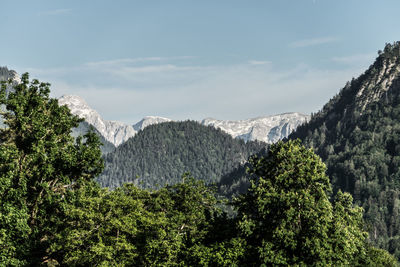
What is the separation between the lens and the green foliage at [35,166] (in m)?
41.6

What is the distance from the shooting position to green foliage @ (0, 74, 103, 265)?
41.6 m

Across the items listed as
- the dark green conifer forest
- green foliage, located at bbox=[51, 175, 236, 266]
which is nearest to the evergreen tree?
the dark green conifer forest

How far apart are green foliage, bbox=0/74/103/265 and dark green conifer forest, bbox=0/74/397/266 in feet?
0.39

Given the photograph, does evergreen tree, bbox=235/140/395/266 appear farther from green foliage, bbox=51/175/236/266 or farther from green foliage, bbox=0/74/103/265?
green foliage, bbox=0/74/103/265

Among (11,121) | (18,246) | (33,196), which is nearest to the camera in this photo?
(18,246)

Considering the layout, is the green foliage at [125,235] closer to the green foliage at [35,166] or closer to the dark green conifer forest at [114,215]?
the dark green conifer forest at [114,215]

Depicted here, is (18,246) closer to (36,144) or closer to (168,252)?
(36,144)

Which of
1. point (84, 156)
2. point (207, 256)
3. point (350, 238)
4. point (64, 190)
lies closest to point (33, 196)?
point (64, 190)

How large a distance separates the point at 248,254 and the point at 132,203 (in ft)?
48.8

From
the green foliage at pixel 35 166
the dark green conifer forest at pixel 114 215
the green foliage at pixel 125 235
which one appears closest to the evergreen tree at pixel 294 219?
the dark green conifer forest at pixel 114 215

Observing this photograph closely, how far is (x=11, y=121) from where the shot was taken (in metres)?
52.5

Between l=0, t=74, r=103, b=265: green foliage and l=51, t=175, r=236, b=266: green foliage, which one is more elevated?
l=0, t=74, r=103, b=265: green foliage

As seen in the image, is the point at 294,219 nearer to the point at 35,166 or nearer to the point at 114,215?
the point at 114,215

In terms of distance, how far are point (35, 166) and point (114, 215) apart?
10644 millimetres
